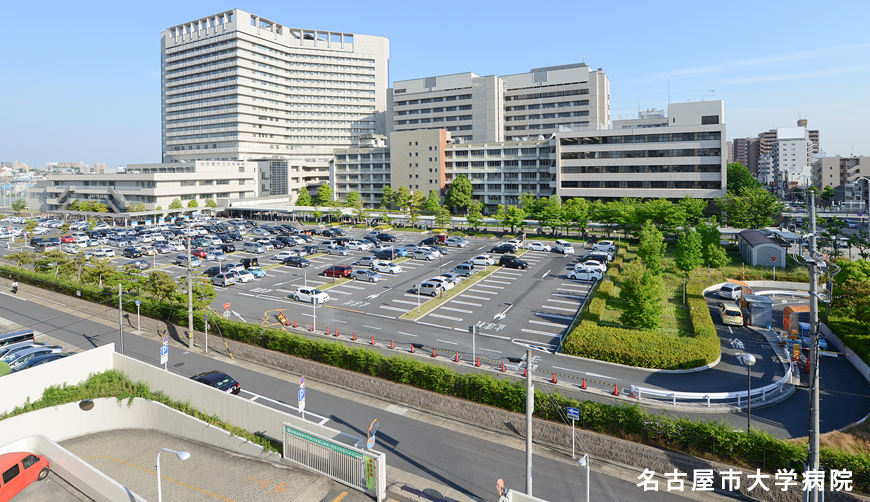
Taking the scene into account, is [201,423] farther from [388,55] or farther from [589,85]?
[388,55]

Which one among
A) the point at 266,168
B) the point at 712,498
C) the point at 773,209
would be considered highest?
the point at 266,168

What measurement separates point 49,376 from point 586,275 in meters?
42.8

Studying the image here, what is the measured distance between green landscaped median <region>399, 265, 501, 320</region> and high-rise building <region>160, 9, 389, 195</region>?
8994cm

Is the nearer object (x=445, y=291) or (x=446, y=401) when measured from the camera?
(x=446, y=401)

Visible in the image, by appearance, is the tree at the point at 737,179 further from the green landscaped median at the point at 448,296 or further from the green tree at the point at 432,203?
the green landscaped median at the point at 448,296

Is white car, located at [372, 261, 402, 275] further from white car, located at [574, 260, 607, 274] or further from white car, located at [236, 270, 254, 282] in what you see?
white car, located at [574, 260, 607, 274]

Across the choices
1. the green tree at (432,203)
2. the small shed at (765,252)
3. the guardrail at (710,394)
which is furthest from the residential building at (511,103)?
the guardrail at (710,394)

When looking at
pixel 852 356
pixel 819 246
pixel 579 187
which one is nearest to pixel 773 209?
pixel 819 246

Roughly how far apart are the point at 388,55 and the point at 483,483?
164301 millimetres

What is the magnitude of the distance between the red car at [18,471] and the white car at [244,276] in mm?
33161

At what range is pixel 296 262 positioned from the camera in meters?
59.7

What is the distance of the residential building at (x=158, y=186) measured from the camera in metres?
109

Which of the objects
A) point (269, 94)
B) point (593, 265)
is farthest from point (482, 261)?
point (269, 94)

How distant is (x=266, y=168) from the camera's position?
134 m
